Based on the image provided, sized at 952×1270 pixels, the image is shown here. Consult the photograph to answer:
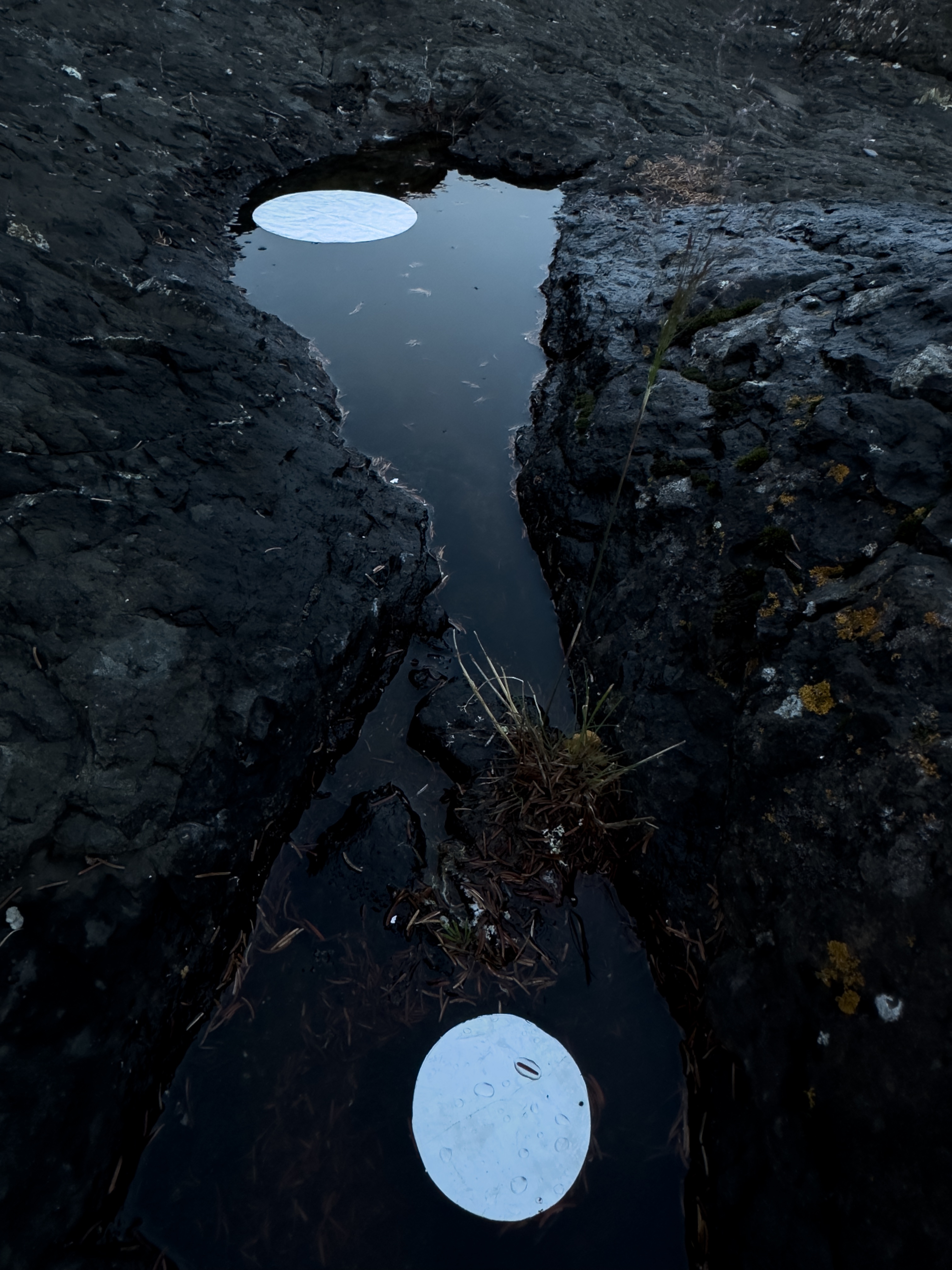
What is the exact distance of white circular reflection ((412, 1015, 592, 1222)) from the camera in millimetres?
1904

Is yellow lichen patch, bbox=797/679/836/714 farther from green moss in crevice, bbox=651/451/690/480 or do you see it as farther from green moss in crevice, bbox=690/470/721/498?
green moss in crevice, bbox=651/451/690/480

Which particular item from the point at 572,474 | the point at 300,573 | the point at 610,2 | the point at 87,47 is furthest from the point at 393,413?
the point at 610,2

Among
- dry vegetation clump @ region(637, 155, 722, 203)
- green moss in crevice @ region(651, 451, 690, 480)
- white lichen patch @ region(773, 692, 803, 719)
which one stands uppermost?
dry vegetation clump @ region(637, 155, 722, 203)

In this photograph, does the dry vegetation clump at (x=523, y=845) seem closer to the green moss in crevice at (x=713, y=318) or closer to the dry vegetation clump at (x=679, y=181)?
the green moss in crevice at (x=713, y=318)

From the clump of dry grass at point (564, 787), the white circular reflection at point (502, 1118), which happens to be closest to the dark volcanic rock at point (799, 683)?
the clump of dry grass at point (564, 787)

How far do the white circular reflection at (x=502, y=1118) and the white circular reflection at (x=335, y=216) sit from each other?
18.0 feet

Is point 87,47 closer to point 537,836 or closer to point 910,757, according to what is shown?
point 537,836

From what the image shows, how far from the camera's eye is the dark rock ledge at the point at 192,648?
5.92 feet

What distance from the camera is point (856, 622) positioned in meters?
2.20

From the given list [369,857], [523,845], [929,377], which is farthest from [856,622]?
[369,857]

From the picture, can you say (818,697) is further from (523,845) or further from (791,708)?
(523,845)

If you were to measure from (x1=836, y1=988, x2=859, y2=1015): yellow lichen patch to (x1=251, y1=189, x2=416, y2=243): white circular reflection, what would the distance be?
223 inches

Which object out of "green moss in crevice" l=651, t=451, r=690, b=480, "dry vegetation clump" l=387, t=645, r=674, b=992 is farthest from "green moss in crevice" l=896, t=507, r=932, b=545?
"dry vegetation clump" l=387, t=645, r=674, b=992

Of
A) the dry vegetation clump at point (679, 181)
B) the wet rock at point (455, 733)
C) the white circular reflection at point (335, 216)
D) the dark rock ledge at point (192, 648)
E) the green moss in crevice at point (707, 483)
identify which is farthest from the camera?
the dry vegetation clump at point (679, 181)
